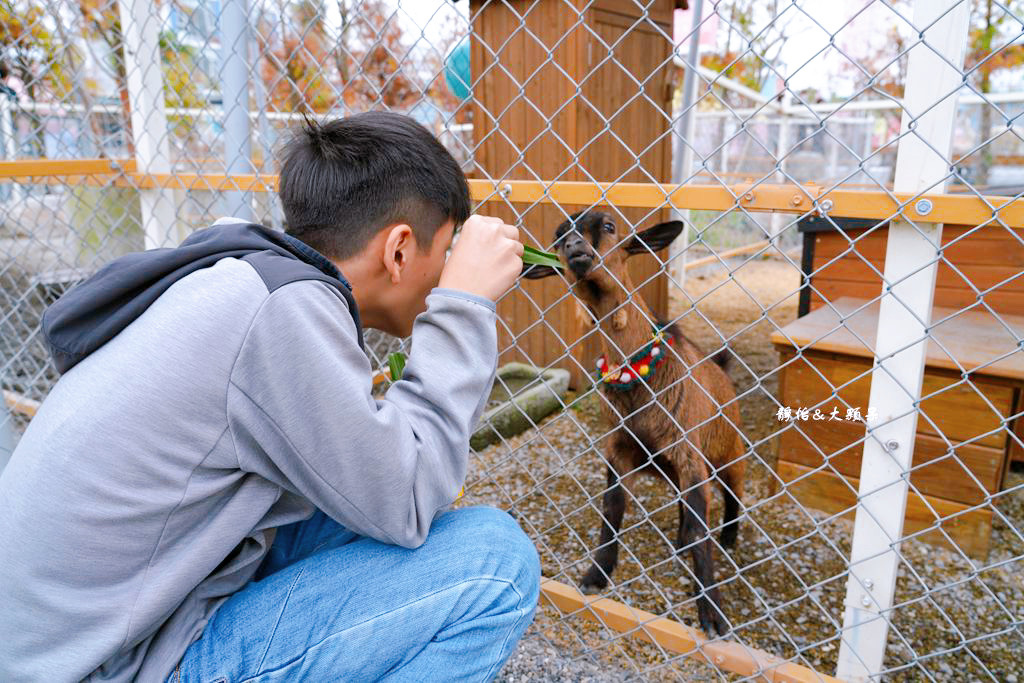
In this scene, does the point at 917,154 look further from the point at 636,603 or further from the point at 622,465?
the point at 636,603

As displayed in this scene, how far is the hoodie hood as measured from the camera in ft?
3.82

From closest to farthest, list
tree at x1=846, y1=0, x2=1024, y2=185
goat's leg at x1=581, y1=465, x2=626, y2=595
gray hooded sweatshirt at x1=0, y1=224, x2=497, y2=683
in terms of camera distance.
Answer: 1. gray hooded sweatshirt at x1=0, y1=224, x2=497, y2=683
2. goat's leg at x1=581, y1=465, x2=626, y2=595
3. tree at x1=846, y1=0, x2=1024, y2=185

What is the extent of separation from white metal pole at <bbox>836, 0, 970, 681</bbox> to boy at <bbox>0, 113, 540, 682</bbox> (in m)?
0.82

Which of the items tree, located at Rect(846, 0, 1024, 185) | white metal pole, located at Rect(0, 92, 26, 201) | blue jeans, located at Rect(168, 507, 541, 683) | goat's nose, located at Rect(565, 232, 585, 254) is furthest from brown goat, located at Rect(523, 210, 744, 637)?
tree, located at Rect(846, 0, 1024, 185)

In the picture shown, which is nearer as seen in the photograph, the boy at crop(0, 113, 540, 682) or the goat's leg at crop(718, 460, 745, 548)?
the boy at crop(0, 113, 540, 682)

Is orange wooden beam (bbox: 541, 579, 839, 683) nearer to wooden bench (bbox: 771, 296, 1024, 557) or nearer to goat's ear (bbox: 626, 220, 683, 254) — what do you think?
wooden bench (bbox: 771, 296, 1024, 557)

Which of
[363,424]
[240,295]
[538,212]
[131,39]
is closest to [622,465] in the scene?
[363,424]

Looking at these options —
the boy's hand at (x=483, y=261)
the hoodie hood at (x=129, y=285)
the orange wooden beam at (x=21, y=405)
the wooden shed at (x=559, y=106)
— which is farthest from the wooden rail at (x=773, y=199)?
the orange wooden beam at (x=21, y=405)

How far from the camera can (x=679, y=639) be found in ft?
6.49

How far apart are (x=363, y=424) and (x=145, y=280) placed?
439mm

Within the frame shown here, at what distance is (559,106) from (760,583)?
264 centimetres

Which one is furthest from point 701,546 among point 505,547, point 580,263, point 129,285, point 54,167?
point 54,167

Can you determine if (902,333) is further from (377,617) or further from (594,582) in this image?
(594,582)

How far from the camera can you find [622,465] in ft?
7.91
